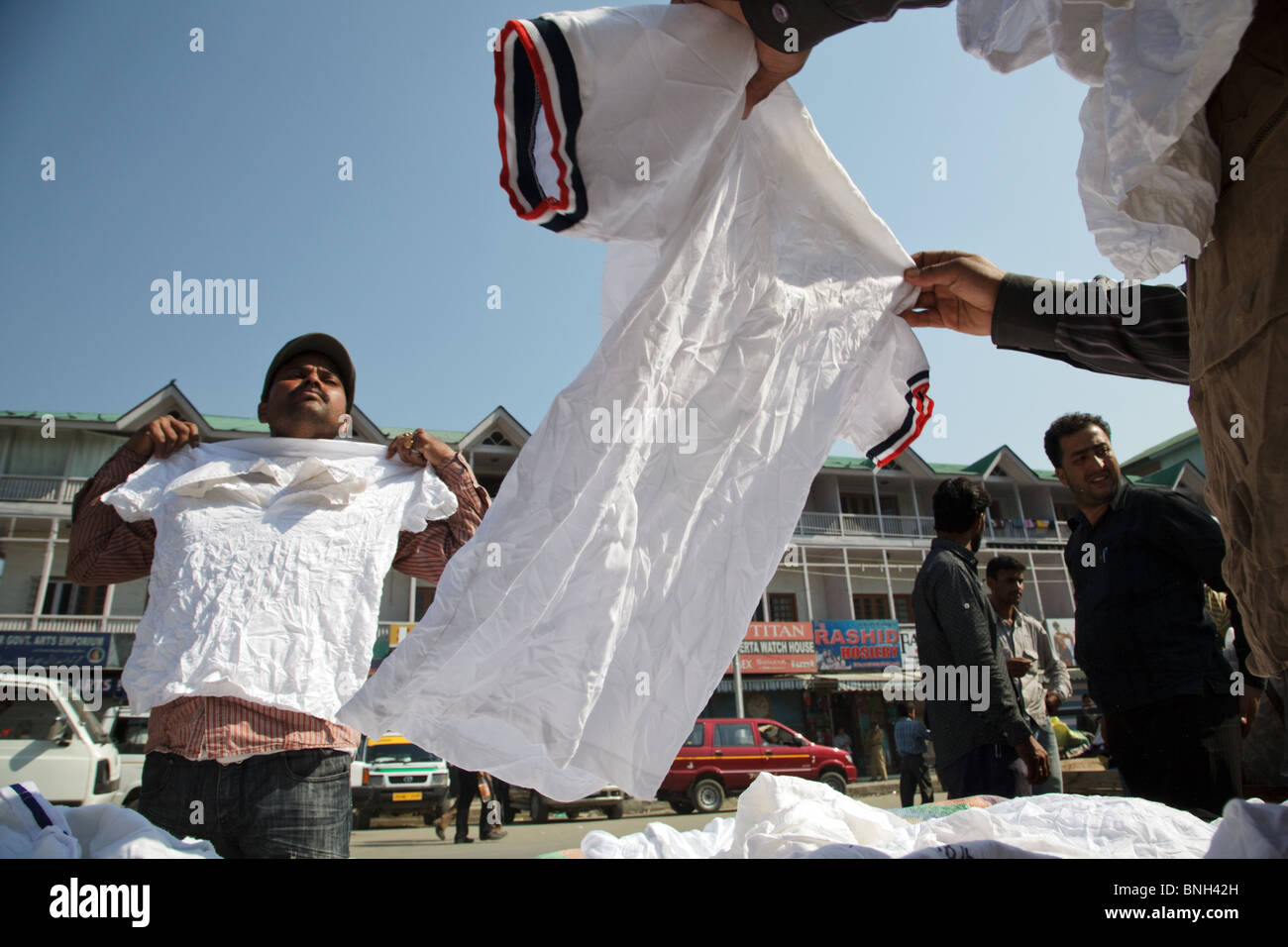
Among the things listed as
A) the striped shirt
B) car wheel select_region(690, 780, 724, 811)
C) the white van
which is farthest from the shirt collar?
car wheel select_region(690, 780, 724, 811)

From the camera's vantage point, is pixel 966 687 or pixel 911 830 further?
pixel 966 687

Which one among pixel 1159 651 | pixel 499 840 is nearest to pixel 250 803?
pixel 1159 651

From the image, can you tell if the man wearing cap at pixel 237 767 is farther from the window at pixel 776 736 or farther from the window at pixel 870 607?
the window at pixel 870 607

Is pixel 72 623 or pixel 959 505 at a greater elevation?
pixel 959 505

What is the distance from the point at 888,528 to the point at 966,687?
2748 cm

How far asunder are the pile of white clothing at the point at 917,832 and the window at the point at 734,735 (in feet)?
44.3

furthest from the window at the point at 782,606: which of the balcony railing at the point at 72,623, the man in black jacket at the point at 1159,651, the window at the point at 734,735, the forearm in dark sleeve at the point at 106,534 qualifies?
the forearm in dark sleeve at the point at 106,534

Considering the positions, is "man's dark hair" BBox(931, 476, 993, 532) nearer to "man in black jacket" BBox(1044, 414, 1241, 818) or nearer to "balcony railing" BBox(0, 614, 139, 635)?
"man in black jacket" BBox(1044, 414, 1241, 818)

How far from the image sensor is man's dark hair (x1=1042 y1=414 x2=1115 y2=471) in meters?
3.12

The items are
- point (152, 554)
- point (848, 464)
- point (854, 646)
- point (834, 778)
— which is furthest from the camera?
point (848, 464)

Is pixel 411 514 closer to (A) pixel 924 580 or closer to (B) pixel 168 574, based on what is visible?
(B) pixel 168 574

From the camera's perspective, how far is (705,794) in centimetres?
1377

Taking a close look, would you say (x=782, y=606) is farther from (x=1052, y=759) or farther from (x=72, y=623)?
(x=1052, y=759)

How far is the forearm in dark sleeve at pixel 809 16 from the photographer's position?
1.21 meters
